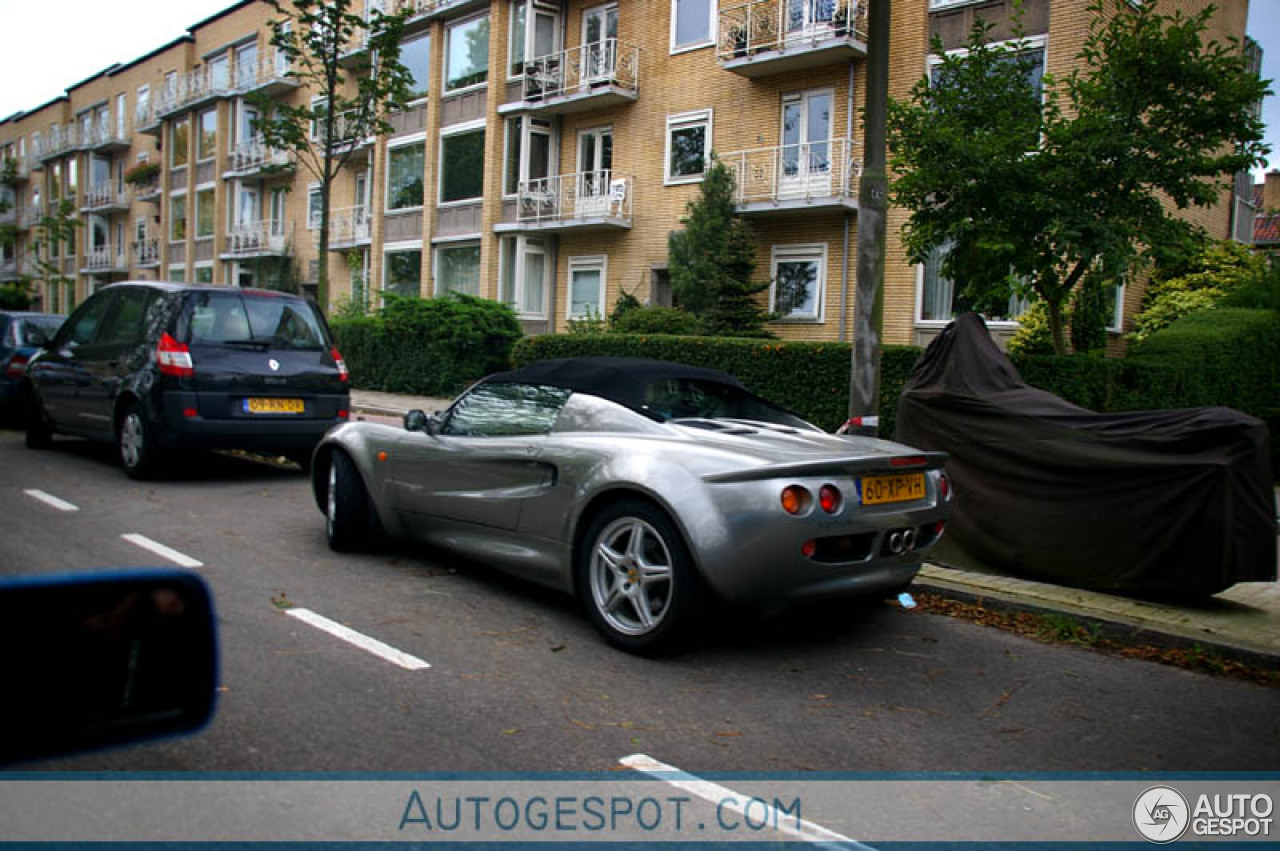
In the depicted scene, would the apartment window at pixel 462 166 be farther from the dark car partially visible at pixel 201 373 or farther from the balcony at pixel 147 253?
the balcony at pixel 147 253

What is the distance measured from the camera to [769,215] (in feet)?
66.7

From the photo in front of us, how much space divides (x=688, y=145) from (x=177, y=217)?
3090 centimetres

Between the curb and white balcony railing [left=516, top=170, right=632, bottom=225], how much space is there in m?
18.3

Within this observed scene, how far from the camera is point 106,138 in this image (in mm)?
49875

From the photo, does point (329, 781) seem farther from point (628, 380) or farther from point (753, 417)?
point (753, 417)

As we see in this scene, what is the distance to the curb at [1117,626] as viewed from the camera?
16.6 ft

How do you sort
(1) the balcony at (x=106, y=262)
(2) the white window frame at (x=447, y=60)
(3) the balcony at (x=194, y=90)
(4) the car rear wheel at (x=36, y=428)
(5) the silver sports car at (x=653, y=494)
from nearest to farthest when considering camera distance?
(5) the silver sports car at (x=653, y=494)
(4) the car rear wheel at (x=36, y=428)
(2) the white window frame at (x=447, y=60)
(3) the balcony at (x=194, y=90)
(1) the balcony at (x=106, y=262)

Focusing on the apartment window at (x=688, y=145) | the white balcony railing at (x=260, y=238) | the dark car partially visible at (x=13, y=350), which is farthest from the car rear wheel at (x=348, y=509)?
the white balcony railing at (x=260, y=238)

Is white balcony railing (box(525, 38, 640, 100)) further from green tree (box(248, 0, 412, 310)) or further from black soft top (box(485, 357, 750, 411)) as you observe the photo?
black soft top (box(485, 357, 750, 411))

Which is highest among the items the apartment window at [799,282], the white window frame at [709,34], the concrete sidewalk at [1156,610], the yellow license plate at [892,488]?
the white window frame at [709,34]

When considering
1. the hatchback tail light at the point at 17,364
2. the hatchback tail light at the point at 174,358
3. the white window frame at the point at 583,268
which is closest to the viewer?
the hatchback tail light at the point at 174,358

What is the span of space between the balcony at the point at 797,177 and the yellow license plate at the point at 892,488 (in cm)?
1458

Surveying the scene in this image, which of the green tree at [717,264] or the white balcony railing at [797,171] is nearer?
the green tree at [717,264]

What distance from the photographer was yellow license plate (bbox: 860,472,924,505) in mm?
4828
